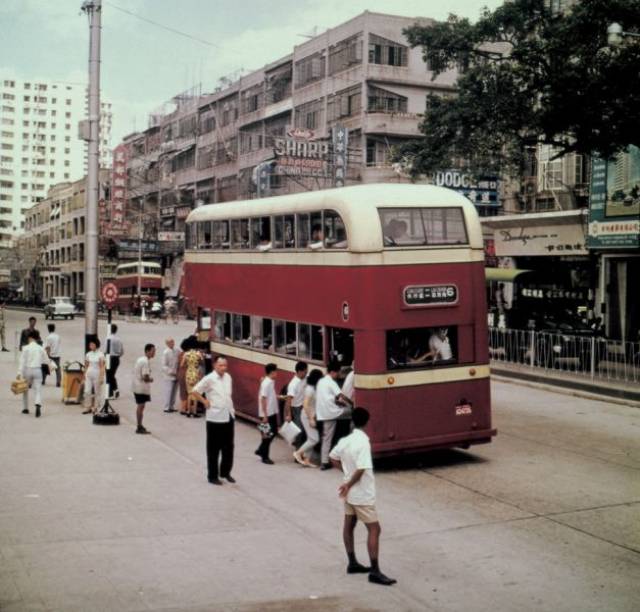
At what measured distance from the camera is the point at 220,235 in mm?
18625

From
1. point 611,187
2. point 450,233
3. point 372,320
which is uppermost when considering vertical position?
point 611,187

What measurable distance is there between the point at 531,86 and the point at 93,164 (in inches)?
468

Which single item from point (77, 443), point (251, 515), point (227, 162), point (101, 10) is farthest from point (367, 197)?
point (227, 162)

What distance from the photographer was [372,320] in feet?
42.8

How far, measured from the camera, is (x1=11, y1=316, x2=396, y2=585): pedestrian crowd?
8359 millimetres

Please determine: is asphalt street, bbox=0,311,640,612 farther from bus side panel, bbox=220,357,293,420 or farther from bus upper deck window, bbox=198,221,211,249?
bus upper deck window, bbox=198,221,211,249

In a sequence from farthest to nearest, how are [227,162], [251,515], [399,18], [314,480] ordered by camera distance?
[227,162] < [399,18] < [314,480] < [251,515]

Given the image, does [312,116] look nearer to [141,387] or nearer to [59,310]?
[59,310]

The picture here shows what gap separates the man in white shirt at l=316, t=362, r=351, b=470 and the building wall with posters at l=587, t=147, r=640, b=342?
55.8ft

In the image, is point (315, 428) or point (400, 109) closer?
point (315, 428)

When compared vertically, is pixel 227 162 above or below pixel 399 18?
below

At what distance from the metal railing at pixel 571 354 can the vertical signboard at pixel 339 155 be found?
19720 mm

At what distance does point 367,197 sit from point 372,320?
1.88 meters

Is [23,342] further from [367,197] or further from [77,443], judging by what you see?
[367,197]
